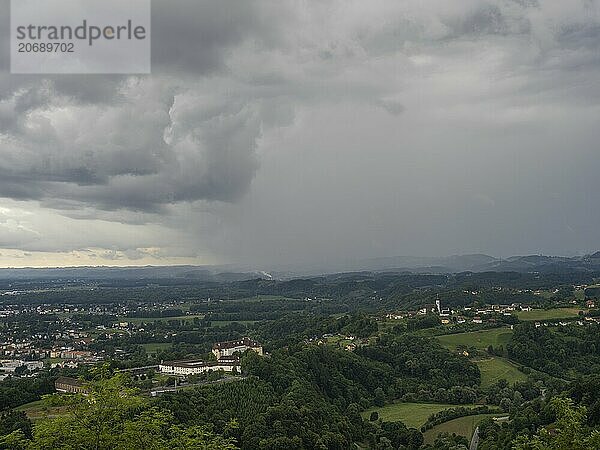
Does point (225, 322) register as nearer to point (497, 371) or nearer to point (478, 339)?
point (478, 339)

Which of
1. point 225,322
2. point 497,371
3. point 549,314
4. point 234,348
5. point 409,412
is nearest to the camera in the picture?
point 409,412

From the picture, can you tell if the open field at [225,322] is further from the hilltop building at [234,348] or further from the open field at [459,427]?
the open field at [459,427]

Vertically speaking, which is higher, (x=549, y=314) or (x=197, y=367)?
(x=549, y=314)

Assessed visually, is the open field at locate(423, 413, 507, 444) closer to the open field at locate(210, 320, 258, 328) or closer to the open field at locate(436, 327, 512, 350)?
the open field at locate(436, 327, 512, 350)

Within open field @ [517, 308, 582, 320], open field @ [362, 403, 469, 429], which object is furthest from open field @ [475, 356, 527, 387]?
open field @ [517, 308, 582, 320]

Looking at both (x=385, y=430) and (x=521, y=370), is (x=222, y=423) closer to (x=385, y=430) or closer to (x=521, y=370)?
(x=385, y=430)

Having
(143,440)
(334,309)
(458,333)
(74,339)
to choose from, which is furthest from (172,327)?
(143,440)

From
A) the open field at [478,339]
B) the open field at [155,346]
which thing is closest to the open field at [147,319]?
the open field at [155,346]

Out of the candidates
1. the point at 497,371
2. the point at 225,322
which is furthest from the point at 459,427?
the point at 225,322
